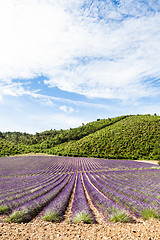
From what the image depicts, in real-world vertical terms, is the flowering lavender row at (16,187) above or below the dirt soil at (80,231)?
below

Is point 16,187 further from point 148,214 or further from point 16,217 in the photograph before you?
point 148,214

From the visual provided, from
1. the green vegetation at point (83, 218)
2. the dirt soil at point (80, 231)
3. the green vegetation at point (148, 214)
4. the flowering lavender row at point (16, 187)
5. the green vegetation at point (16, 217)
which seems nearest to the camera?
the dirt soil at point (80, 231)

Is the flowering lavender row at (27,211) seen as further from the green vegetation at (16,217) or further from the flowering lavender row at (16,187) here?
the flowering lavender row at (16,187)

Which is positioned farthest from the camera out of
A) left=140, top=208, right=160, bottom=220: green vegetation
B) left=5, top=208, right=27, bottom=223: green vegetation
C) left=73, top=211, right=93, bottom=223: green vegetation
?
left=140, top=208, right=160, bottom=220: green vegetation

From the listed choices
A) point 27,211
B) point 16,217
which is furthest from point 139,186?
point 16,217

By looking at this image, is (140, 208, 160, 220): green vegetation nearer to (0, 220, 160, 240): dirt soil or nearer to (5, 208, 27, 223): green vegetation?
(0, 220, 160, 240): dirt soil

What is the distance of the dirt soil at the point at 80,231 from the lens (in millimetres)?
3749

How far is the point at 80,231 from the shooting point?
4086 millimetres

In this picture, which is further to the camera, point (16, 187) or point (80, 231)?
point (16, 187)

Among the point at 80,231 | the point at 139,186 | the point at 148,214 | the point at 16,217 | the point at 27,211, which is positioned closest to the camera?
the point at 80,231

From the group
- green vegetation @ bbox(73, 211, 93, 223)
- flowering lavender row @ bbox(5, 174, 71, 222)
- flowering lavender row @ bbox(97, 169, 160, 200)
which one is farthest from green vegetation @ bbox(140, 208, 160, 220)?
flowering lavender row @ bbox(5, 174, 71, 222)

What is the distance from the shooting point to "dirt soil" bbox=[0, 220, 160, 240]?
3.75 m

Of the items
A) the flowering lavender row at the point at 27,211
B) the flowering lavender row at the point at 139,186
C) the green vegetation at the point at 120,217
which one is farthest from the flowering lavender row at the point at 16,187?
the flowering lavender row at the point at 139,186

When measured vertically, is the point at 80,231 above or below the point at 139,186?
above
